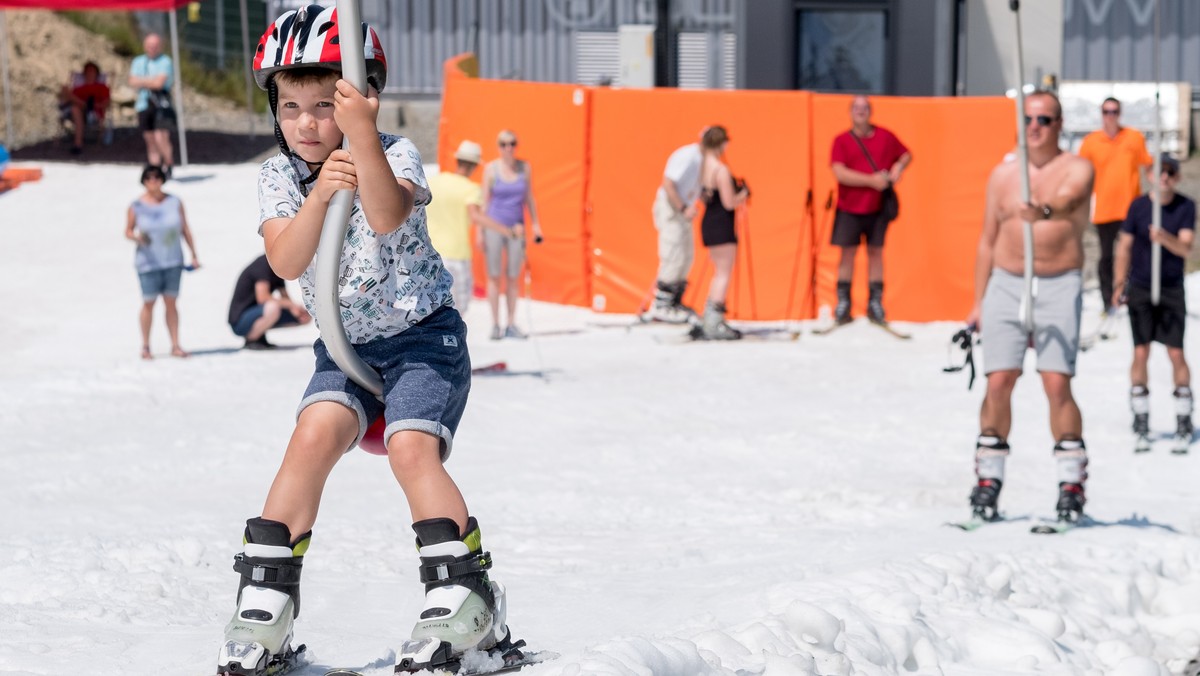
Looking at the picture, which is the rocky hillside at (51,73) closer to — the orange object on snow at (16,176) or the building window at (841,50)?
the orange object on snow at (16,176)

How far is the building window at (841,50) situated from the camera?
76.7 ft

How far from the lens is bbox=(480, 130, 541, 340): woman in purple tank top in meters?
14.2

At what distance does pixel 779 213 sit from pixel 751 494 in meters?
7.23

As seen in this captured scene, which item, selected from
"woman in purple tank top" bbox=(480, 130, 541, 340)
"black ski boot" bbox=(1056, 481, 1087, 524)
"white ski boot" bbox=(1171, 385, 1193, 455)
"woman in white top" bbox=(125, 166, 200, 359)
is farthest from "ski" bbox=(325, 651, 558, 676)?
"woman in purple tank top" bbox=(480, 130, 541, 340)

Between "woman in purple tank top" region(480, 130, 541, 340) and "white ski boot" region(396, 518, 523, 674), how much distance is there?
32.6 ft

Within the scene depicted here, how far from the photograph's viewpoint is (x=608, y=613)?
19.1 feet

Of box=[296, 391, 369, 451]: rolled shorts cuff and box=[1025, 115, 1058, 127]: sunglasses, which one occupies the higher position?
box=[1025, 115, 1058, 127]: sunglasses

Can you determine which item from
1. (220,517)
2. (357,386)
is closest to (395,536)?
(220,517)

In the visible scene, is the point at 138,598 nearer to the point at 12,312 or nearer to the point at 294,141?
the point at 294,141

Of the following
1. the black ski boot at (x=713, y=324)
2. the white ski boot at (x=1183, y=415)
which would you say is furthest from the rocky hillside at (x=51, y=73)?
the white ski boot at (x=1183, y=415)

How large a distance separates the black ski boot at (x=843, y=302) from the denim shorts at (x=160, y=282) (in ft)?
19.0

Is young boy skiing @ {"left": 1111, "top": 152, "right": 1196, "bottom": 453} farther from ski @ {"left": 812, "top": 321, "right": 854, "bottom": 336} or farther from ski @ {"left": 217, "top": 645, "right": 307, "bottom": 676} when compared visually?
ski @ {"left": 217, "top": 645, "right": 307, "bottom": 676}

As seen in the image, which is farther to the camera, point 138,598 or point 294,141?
point 138,598

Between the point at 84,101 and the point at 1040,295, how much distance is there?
19.1 metres
